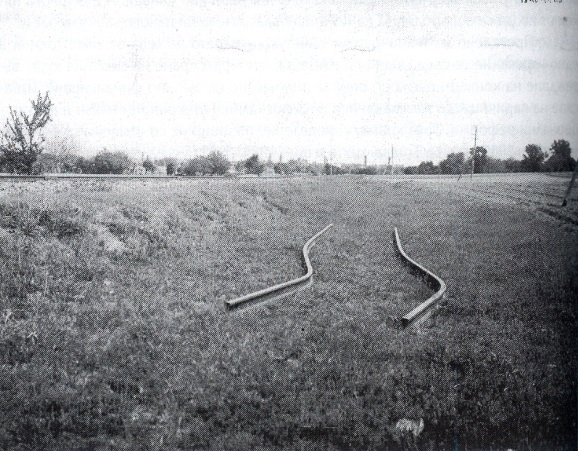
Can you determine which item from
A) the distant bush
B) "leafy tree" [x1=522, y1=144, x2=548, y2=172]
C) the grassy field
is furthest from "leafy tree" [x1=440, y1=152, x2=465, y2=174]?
the grassy field

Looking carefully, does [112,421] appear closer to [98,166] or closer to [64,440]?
[64,440]

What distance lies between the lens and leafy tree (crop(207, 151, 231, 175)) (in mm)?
68463

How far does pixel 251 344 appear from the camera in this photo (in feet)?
21.0

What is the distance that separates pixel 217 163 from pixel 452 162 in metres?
67.7

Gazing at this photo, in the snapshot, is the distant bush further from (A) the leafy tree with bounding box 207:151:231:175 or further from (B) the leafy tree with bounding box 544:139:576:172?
(B) the leafy tree with bounding box 544:139:576:172

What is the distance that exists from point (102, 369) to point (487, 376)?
542 cm

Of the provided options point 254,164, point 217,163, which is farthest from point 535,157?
point 217,163

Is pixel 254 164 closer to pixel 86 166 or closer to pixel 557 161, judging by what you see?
pixel 86 166

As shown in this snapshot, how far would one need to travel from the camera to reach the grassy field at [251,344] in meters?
4.36

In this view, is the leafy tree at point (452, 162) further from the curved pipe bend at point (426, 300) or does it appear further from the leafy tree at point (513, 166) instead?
the curved pipe bend at point (426, 300)

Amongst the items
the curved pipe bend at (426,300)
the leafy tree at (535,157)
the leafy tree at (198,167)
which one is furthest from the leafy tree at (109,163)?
the leafy tree at (535,157)

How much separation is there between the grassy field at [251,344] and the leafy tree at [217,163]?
56157 millimetres

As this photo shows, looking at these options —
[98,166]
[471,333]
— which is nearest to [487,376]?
[471,333]

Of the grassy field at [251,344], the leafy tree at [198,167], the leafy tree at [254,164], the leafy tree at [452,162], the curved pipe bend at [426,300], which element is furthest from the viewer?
the leafy tree at [452,162]
